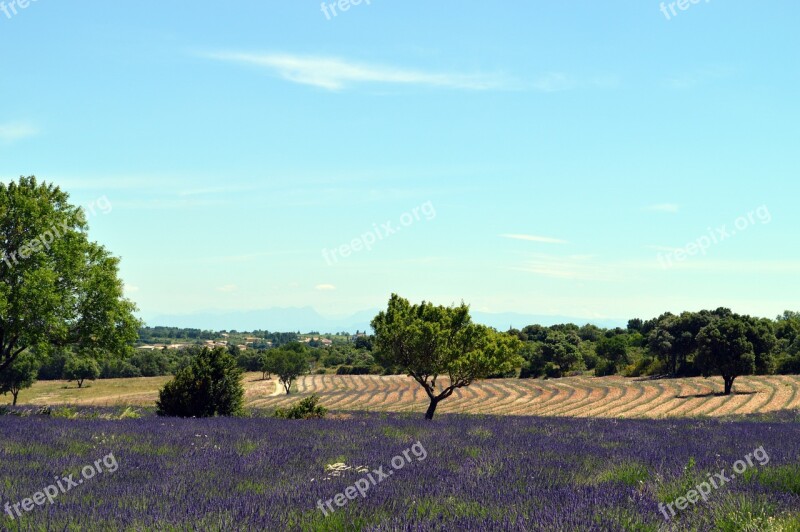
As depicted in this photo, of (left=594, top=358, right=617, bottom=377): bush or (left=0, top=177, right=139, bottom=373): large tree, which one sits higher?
(left=0, top=177, right=139, bottom=373): large tree

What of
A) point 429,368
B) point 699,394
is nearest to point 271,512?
point 429,368

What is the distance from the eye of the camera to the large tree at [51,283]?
18.5 meters

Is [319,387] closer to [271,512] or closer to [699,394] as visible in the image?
[699,394]

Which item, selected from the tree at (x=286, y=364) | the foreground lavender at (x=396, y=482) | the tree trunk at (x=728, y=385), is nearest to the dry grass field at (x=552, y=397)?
the tree trunk at (x=728, y=385)

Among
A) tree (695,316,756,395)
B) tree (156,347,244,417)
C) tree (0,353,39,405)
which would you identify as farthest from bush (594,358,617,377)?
tree (156,347,244,417)

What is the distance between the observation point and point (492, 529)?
12.2ft

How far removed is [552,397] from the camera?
6069 centimetres

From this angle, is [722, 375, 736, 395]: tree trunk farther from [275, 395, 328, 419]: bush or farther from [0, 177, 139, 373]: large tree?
[0, 177, 139, 373]: large tree

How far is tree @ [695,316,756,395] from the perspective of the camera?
170 ft

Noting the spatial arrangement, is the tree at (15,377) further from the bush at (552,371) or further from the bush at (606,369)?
the bush at (606,369)

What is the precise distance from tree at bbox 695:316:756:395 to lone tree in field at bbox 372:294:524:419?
38204mm

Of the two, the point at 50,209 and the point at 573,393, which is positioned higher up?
the point at 50,209

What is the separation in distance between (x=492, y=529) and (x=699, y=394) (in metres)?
58.4

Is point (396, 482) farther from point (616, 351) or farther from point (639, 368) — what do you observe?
point (616, 351)
